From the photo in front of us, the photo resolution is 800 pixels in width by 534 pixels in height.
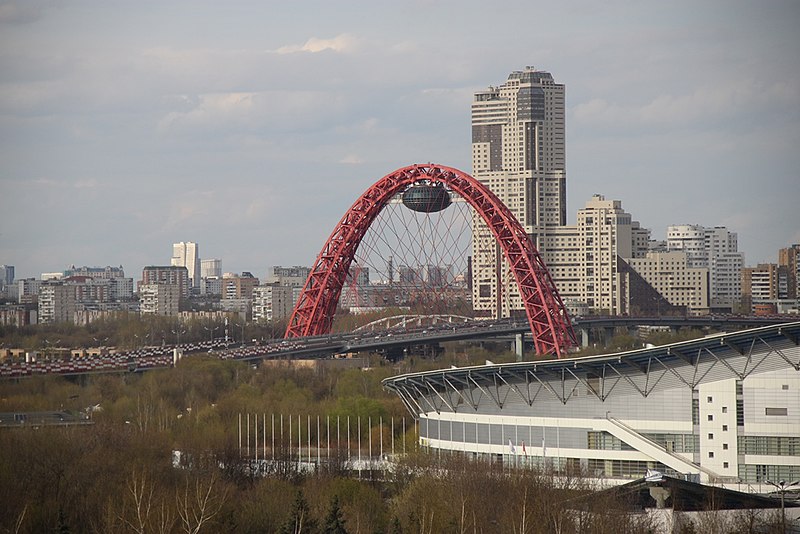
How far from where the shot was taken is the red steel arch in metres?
88.1

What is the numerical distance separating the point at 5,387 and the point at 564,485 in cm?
3837

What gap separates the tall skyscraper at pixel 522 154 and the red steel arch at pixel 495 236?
58.7 metres

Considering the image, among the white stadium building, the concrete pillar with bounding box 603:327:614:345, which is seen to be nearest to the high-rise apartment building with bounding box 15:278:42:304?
the concrete pillar with bounding box 603:327:614:345

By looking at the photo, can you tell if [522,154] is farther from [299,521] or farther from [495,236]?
[299,521]

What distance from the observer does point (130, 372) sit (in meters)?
81.8

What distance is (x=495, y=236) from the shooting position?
90.1 metres

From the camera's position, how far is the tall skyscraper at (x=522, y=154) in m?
160

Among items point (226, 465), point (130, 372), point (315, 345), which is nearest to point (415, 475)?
point (226, 465)

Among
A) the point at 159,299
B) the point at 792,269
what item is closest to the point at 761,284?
the point at 792,269

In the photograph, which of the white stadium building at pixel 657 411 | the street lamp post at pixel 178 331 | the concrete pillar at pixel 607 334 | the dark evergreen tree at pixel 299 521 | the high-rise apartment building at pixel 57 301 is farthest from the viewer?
the high-rise apartment building at pixel 57 301

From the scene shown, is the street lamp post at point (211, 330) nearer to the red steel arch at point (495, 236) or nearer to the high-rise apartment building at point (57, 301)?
the high-rise apartment building at point (57, 301)

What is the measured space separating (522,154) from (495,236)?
77.6 m

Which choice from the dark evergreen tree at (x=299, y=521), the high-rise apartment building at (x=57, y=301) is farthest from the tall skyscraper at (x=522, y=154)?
the dark evergreen tree at (x=299, y=521)

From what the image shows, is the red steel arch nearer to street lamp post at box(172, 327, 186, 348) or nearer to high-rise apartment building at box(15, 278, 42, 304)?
street lamp post at box(172, 327, 186, 348)
